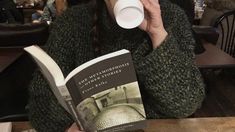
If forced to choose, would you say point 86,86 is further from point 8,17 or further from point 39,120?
point 8,17

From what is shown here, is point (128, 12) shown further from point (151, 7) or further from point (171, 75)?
point (171, 75)

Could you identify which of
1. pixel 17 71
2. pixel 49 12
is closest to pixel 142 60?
pixel 17 71

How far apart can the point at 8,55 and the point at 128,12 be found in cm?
158

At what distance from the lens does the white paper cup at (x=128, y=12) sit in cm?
76

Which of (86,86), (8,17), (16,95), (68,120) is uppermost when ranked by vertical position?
(86,86)

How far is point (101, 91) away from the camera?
32.0 inches

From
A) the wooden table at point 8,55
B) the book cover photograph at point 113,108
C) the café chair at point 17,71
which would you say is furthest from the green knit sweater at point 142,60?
the wooden table at point 8,55

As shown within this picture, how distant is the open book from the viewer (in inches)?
31.0

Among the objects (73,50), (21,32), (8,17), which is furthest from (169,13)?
(8,17)

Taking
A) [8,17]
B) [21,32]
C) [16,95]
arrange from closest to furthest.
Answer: [16,95]
[21,32]
[8,17]

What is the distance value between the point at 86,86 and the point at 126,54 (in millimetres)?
114

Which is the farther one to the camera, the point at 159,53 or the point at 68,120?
the point at 68,120

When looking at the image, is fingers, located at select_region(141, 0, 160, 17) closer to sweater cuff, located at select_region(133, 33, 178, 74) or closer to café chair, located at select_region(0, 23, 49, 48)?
sweater cuff, located at select_region(133, 33, 178, 74)

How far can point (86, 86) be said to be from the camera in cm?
→ 79
